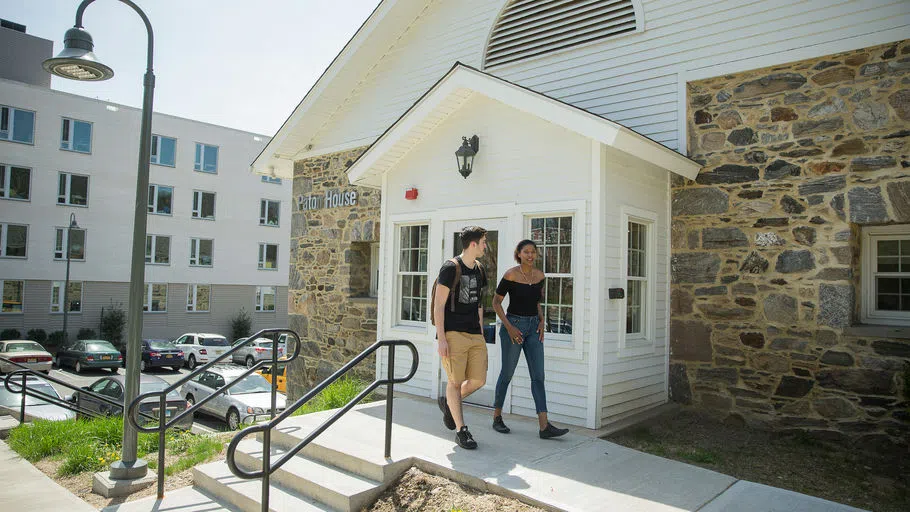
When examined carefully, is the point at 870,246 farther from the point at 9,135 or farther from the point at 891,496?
the point at 9,135

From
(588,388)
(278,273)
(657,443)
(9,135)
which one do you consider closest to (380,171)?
(588,388)

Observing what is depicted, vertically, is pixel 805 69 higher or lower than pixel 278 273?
higher

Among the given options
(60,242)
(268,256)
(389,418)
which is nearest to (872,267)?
(389,418)

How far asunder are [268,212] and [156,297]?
296 inches

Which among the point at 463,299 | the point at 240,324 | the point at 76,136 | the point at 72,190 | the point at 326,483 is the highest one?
the point at 76,136

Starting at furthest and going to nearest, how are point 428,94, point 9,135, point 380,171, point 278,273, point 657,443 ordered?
point 278,273 → point 9,135 → point 380,171 → point 428,94 → point 657,443

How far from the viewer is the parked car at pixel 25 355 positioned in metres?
22.6

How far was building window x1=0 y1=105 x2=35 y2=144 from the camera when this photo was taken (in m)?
27.1

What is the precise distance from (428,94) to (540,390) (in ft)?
12.1

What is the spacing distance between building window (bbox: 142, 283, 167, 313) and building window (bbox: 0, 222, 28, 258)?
17.7ft

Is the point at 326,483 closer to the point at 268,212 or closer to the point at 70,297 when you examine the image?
the point at 70,297

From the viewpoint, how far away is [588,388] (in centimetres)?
633

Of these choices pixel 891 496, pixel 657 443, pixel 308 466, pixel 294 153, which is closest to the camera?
pixel 891 496

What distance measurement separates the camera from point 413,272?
813 centimetres
